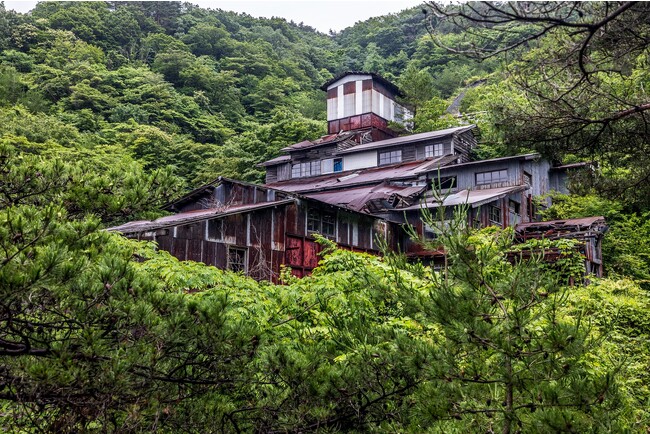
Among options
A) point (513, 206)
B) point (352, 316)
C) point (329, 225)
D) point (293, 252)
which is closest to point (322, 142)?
point (513, 206)

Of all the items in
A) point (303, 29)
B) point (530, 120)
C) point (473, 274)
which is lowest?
point (473, 274)

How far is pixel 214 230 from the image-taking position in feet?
54.9

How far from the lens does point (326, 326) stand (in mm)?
7184

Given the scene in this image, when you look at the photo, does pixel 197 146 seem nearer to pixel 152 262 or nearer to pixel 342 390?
pixel 152 262

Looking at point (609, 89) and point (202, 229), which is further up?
point (609, 89)

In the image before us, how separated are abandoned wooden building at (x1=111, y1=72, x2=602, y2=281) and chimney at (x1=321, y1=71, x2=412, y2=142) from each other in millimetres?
74

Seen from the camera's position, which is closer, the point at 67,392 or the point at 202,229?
the point at 67,392

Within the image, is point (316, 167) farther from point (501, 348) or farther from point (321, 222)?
point (501, 348)

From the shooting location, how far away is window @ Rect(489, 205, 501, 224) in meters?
23.6

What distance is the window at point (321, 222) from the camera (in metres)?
20.0

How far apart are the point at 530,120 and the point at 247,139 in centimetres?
3432

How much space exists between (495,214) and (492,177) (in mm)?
3955

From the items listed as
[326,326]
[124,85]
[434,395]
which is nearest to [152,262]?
[326,326]

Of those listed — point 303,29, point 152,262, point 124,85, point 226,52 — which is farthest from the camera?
point 303,29
